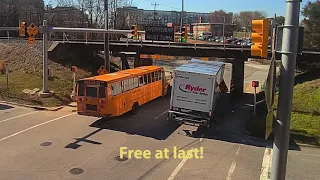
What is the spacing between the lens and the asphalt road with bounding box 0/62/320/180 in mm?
12291

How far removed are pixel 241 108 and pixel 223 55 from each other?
5.71 meters

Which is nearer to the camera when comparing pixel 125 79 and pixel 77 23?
pixel 125 79

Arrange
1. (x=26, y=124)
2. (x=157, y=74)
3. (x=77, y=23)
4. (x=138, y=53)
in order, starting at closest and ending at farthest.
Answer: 1. (x=26, y=124)
2. (x=157, y=74)
3. (x=138, y=53)
4. (x=77, y=23)

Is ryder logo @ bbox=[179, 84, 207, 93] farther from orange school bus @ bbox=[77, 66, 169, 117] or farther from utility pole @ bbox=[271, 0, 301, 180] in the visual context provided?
utility pole @ bbox=[271, 0, 301, 180]

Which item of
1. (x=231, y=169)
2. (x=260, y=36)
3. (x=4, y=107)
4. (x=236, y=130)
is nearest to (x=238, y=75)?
(x=236, y=130)

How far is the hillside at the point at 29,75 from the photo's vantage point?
82.2 ft

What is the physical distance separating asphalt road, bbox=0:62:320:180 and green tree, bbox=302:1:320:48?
32.9 m

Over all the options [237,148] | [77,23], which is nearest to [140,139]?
[237,148]

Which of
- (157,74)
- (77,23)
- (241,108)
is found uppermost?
(77,23)

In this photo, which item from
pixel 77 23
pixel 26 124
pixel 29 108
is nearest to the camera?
pixel 26 124

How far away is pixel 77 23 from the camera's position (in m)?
A: 77.1

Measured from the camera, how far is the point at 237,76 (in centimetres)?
3123

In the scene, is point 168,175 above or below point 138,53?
below

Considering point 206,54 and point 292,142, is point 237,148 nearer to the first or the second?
point 292,142
